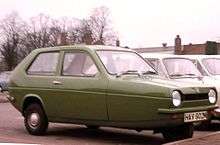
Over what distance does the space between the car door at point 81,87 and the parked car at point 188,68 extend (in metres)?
2.02

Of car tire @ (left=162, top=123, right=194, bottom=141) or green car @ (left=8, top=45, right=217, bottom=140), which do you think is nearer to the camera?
green car @ (left=8, top=45, right=217, bottom=140)

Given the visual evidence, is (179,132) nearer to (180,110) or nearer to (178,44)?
(180,110)

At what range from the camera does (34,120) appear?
11992 millimetres

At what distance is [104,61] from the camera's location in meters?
11.1

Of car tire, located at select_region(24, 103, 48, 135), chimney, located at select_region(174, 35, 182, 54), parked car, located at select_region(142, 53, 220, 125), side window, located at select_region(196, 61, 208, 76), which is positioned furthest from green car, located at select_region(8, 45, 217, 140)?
chimney, located at select_region(174, 35, 182, 54)

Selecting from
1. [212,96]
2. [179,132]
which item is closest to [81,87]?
[179,132]

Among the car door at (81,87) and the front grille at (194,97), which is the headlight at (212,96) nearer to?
the front grille at (194,97)

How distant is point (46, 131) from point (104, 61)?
214 cm

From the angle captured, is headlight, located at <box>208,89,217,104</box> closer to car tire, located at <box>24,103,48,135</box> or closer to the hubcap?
car tire, located at <box>24,103,48,135</box>

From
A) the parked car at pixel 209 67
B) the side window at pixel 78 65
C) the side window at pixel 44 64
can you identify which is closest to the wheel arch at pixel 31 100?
the side window at pixel 44 64

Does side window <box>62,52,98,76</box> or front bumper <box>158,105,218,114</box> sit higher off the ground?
side window <box>62,52,98,76</box>

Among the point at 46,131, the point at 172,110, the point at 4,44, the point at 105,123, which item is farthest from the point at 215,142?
the point at 4,44

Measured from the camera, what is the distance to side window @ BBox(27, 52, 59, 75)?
11904 millimetres

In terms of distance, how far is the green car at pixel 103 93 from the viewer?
9984mm
